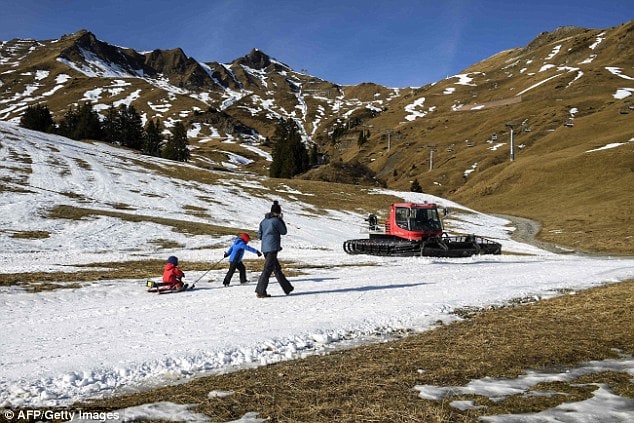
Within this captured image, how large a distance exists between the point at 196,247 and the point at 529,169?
73.2m

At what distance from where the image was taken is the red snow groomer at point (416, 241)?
87.1 feet

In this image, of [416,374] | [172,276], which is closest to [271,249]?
[172,276]

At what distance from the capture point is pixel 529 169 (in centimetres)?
8506

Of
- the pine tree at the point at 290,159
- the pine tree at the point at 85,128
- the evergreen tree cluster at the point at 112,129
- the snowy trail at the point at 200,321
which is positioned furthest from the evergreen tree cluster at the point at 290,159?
the snowy trail at the point at 200,321

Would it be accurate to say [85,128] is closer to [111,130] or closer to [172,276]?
[111,130]

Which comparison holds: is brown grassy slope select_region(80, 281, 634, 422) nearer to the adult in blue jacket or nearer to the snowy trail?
the snowy trail

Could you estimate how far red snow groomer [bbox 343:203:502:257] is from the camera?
26.6 metres

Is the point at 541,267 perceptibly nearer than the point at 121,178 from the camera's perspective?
Yes

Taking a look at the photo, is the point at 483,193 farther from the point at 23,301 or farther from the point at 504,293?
the point at 23,301

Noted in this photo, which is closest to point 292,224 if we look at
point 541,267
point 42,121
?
point 541,267

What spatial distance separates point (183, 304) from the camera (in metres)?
13.1

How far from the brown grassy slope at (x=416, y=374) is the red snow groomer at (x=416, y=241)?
15.4 m

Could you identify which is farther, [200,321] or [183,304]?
[183,304]

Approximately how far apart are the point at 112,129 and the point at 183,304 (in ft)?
397
